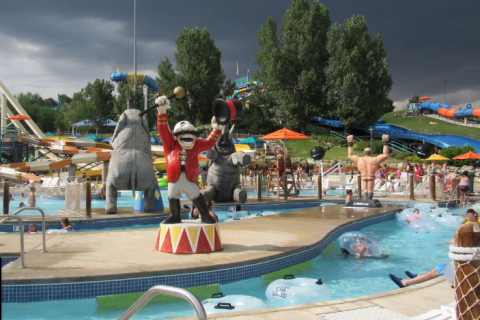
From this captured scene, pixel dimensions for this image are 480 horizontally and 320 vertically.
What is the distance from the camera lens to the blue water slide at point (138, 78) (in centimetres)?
4972

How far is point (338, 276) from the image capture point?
7.64 meters

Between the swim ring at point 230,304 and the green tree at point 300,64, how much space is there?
3877 centimetres

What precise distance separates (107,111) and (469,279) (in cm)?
6100

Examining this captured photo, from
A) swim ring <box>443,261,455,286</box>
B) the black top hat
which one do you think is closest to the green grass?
the black top hat

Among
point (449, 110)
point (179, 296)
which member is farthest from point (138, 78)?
point (179, 296)

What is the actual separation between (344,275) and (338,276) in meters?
0.14

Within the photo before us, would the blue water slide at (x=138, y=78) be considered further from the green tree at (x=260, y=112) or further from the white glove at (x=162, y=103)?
the white glove at (x=162, y=103)

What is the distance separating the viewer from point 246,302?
494 centimetres

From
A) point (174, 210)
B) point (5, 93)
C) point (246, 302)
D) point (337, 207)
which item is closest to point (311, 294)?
point (246, 302)

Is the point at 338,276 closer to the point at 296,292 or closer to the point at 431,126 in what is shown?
the point at 296,292

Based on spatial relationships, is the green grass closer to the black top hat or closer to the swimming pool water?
the swimming pool water

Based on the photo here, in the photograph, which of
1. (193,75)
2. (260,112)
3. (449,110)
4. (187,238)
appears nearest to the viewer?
(187,238)

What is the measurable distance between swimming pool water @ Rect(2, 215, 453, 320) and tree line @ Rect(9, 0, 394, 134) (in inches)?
1231

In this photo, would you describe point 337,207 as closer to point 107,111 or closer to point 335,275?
point 335,275
